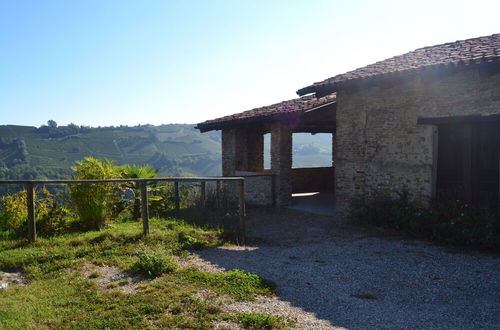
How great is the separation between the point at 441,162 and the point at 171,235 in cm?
556

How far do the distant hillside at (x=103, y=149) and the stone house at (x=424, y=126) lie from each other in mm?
76701

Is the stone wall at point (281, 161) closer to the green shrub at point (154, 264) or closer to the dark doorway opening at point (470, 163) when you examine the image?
the dark doorway opening at point (470, 163)

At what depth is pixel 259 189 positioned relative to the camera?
40.1ft

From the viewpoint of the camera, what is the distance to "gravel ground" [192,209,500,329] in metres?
3.76

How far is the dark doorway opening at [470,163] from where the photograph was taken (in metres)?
7.11

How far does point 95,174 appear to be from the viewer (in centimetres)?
766

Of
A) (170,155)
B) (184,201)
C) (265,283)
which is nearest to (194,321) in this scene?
(265,283)

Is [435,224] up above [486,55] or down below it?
below

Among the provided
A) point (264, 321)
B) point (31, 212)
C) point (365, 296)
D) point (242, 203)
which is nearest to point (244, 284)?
point (264, 321)

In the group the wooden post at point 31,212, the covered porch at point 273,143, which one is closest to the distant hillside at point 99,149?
the covered porch at point 273,143

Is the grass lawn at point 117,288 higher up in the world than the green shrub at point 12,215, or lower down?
lower down

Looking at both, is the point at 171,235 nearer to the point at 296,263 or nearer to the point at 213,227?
the point at 213,227

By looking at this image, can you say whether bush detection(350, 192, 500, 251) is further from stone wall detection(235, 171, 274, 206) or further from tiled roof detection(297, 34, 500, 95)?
stone wall detection(235, 171, 274, 206)

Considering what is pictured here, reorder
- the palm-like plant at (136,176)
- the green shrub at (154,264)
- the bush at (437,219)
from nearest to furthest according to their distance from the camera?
the green shrub at (154,264) < the bush at (437,219) < the palm-like plant at (136,176)
